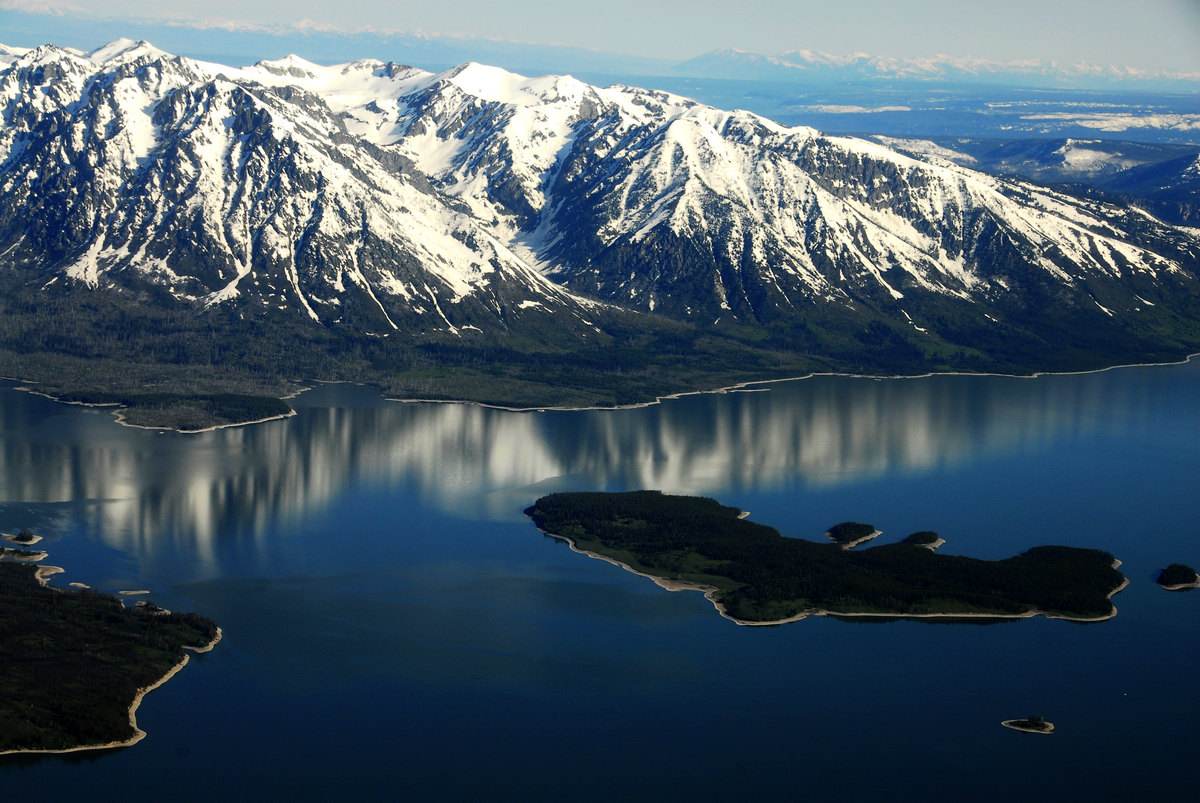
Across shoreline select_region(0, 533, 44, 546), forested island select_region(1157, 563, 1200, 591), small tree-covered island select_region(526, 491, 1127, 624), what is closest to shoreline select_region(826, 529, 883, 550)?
small tree-covered island select_region(526, 491, 1127, 624)

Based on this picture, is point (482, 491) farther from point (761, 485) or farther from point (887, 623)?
point (887, 623)

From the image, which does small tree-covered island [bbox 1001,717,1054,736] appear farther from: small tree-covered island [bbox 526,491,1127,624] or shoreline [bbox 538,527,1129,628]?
small tree-covered island [bbox 526,491,1127,624]

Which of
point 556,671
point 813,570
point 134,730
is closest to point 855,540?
point 813,570

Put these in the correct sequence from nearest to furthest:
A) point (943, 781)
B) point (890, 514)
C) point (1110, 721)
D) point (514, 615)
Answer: point (943, 781) < point (1110, 721) < point (514, 615) < point (890, 514)

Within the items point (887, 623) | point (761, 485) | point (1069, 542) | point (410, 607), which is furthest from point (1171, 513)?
point (410, 607)

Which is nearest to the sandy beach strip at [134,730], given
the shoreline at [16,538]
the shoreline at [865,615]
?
the shoreline at [16,538]
